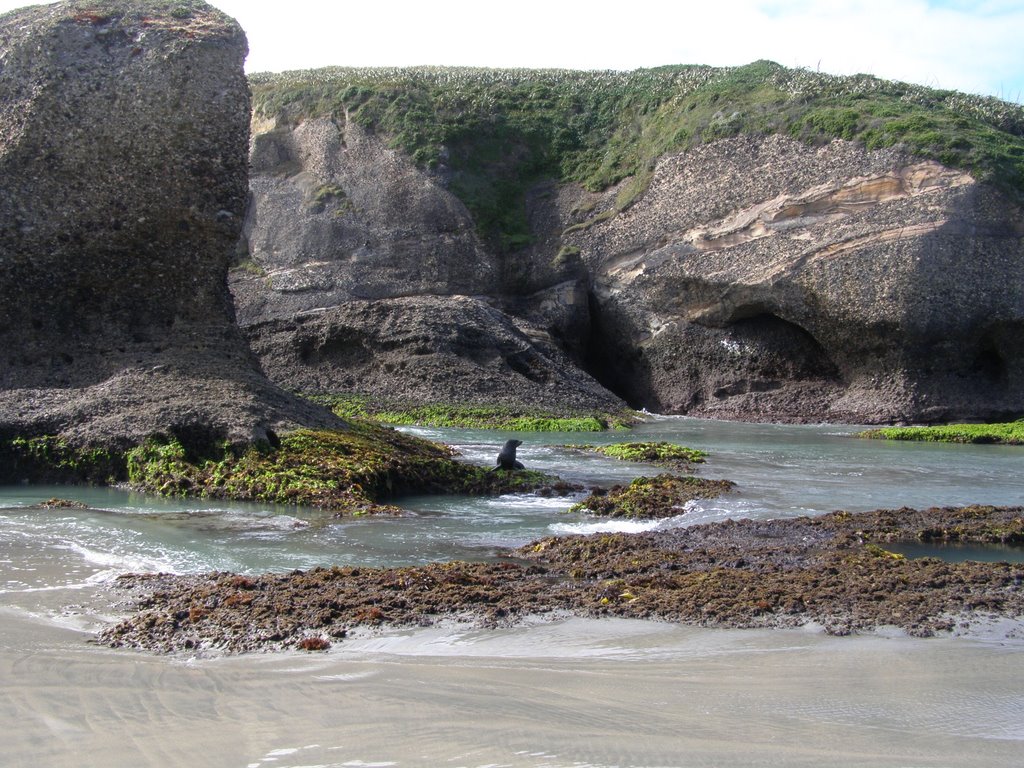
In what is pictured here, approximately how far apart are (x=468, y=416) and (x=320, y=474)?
612 inches

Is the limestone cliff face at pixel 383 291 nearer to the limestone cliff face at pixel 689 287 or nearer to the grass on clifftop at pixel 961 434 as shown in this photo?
the limestone cliff face at pixel 689 287

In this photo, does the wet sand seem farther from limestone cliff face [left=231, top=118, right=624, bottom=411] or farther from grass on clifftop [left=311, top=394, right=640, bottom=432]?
limestone cliff face [left=231, top=118, right=624, bottom=411]

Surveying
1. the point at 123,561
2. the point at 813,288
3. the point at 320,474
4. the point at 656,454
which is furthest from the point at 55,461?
the point at 813,288

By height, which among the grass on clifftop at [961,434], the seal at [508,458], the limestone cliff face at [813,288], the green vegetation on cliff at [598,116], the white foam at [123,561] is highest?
the green vegetation on cliff at [598,116]

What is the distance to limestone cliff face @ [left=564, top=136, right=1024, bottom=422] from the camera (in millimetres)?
31781

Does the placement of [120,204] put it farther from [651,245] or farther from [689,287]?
[651,245]

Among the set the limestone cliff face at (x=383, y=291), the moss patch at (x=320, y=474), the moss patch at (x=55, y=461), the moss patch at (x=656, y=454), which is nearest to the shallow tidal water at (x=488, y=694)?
the moss patch at (x=320, y=474)

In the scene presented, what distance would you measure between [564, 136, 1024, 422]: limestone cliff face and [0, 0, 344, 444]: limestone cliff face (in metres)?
20.8

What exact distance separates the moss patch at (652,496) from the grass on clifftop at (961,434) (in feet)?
43.9

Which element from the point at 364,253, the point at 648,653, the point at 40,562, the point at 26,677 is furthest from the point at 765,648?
the point at 364,253

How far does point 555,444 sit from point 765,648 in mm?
16449

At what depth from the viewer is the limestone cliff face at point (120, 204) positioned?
52.2 feet

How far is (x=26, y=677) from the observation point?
214 inches

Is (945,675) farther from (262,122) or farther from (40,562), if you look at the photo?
(262,122)
